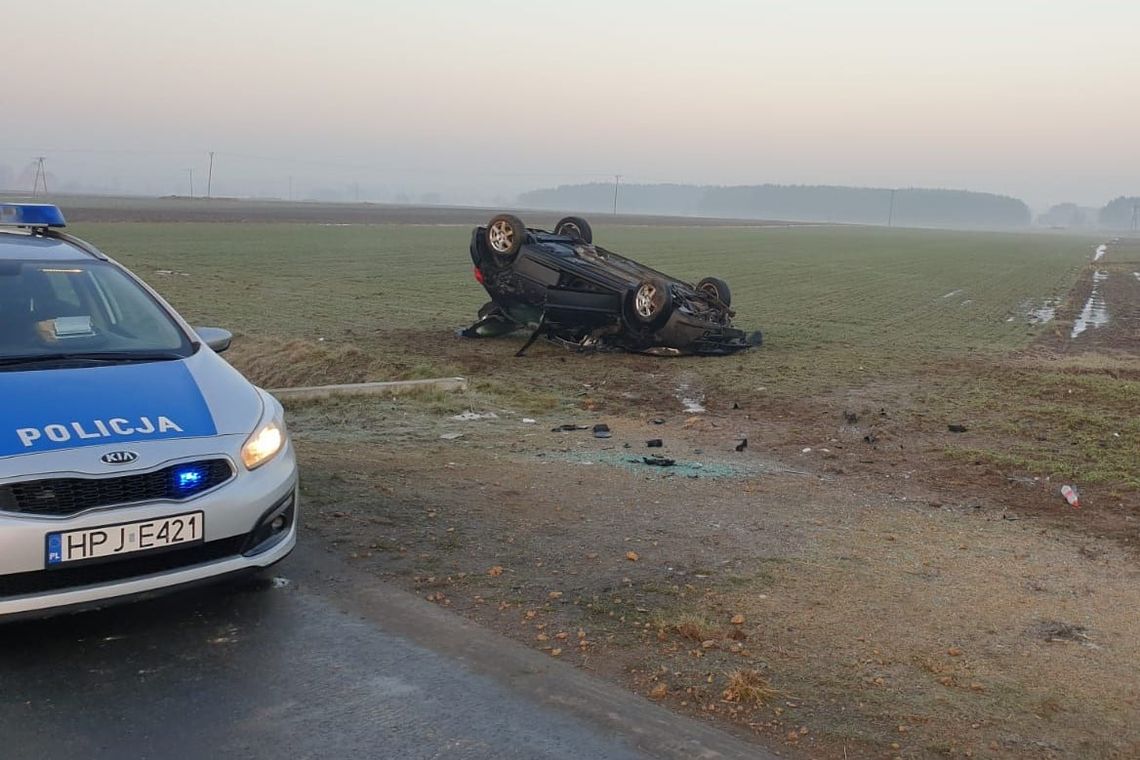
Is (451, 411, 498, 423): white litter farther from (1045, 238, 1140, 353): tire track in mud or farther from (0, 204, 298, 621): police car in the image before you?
(1045, 238, 1140, 353): tire track in mud

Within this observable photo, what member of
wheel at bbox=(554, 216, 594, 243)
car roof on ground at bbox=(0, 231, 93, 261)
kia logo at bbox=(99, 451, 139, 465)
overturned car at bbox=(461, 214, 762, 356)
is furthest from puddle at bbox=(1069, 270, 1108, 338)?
kia logo at bbox=(99, 451, 139, 465)

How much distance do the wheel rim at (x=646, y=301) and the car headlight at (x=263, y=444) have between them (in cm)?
912

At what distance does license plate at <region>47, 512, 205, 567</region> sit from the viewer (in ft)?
13.3

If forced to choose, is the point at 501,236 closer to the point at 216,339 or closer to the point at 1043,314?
the point at 216,339

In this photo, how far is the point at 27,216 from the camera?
20.5 feet

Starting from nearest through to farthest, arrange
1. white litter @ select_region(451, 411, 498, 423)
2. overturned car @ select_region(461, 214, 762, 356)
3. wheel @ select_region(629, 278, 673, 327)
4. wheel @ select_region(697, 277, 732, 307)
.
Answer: white litter @ select_region(451, 411, 498, 423)
wheel @ select_region(629, 278, 673, 327)
overturned car @ select_region(461, 214, 762, 356)
wheel @ select_region(697, 277, 732, 307)

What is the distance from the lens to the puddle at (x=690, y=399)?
10.8 m

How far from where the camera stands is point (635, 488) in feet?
23.8

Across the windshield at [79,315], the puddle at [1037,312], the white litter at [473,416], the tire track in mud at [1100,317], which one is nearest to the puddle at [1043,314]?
the puddle at [1037,312]

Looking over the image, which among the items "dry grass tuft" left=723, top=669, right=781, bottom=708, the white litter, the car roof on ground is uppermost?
the car roof on ground

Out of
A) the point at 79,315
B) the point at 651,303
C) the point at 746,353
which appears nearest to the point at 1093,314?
the point at 746,353

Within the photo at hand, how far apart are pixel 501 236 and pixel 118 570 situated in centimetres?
1097

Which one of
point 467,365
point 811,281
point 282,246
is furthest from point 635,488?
point 282,246

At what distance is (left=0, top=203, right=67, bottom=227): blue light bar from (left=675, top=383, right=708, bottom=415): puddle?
6142 millimetres
